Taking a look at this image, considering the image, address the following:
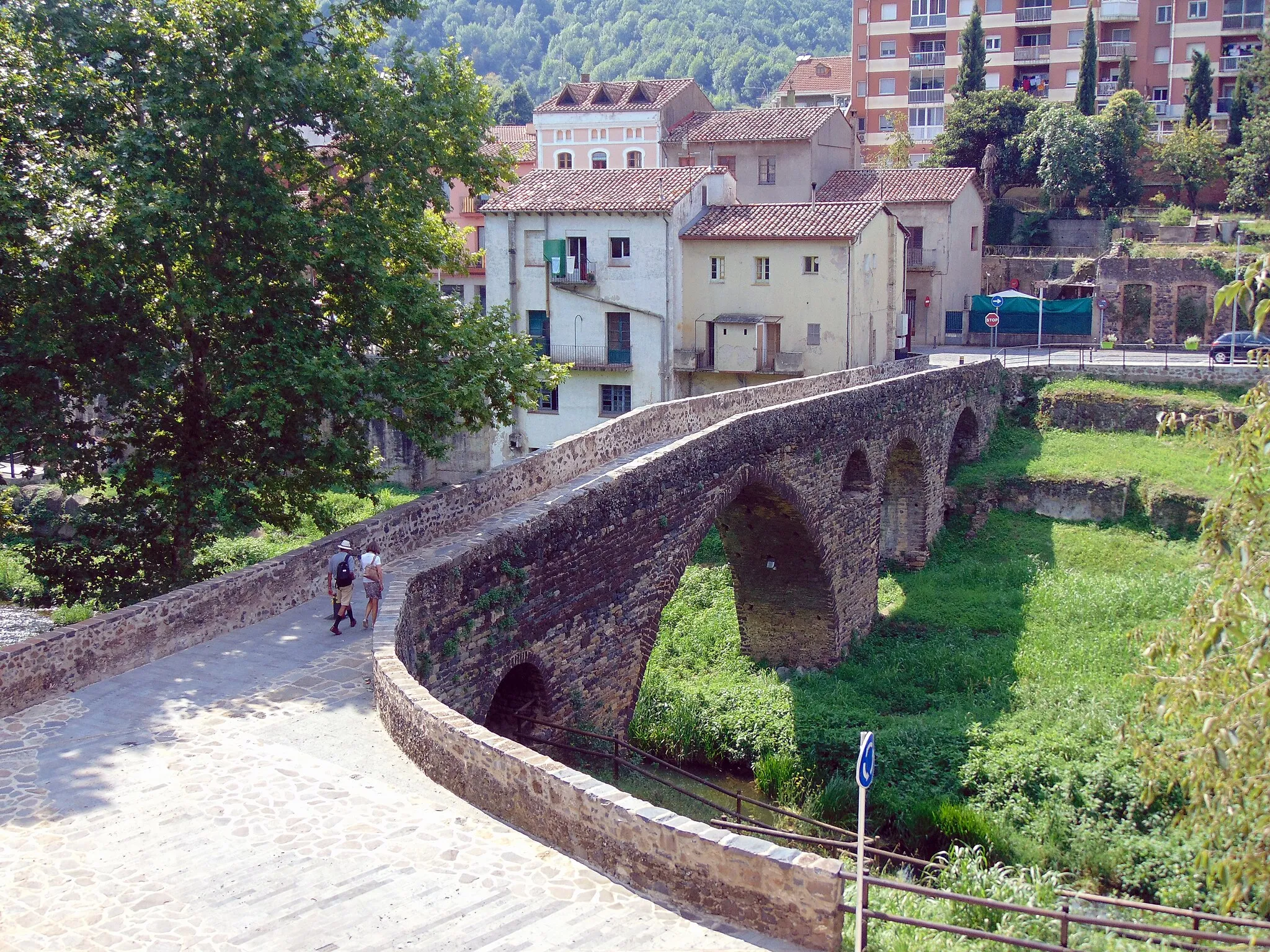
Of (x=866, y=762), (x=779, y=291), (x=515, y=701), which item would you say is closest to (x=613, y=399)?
(x=779, y=291)

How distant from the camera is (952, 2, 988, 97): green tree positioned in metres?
56.7

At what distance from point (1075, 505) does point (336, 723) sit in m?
25.5

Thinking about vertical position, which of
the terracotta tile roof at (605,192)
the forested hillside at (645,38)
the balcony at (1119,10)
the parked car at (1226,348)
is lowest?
the parked car at (1226,348)

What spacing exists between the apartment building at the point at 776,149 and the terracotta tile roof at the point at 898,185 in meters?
0.80

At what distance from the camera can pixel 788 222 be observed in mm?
36094

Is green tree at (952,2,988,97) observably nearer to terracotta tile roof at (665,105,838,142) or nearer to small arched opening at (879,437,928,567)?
terracotta tile roof at (665,105,838,142)

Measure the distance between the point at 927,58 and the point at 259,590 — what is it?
54579 mm

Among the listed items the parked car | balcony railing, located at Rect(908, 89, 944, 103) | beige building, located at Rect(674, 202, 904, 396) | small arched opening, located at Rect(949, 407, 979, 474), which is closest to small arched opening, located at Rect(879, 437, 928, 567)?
Answer: small arched opening, located at Rect(949, 407, 979, 474)

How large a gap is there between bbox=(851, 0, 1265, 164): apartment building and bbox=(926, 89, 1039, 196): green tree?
313cm

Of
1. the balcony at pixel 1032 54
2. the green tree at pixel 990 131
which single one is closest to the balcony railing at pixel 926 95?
the balcony at pixel 1032 54

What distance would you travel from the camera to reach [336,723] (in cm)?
1146

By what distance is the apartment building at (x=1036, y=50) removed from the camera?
56.9 metres

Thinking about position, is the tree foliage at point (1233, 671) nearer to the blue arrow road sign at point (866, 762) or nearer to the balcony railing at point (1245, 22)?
the blue arrow road sign at point (866, 762)

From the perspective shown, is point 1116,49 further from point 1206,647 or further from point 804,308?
point 1206,647
